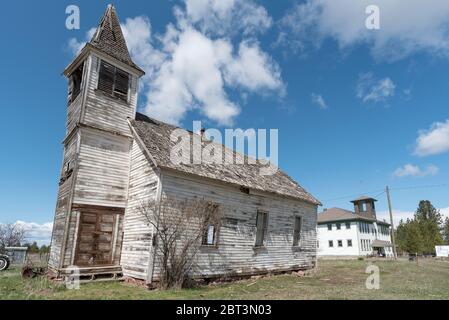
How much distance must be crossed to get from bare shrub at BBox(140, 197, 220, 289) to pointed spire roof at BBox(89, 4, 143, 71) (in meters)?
7.89

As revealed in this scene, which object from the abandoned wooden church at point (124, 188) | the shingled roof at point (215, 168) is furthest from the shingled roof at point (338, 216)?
the abandoned wooden church at point (124, 188)

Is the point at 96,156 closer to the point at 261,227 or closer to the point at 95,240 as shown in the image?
the point at 95,240

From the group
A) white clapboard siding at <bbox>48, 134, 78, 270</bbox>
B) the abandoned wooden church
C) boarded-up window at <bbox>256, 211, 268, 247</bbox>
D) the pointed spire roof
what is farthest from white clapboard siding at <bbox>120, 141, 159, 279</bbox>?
boarded-up window at <bbox>256, 211, 268, 247</bbox>

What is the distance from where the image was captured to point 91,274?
12297 millimetres

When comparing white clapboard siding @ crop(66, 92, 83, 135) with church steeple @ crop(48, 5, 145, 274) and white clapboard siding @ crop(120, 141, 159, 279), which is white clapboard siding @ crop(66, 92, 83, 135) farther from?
white clapboard siding @ crop(120, 141, 159, 279)

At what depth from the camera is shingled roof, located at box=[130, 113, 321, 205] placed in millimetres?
13859

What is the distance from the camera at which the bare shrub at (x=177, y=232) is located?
12.1 meters

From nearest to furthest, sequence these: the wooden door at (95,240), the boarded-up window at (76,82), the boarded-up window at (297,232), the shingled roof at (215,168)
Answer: the wooden door at (95,240)
the shingled roof at (215,168)
the boarded-up window at (76,82)
the boarded-up window at (297,232)

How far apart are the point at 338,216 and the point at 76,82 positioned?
165 ft

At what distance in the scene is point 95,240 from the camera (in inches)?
515

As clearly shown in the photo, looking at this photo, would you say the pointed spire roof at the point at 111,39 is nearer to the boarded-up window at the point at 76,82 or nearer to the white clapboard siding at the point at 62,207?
the boarded-up window at the point at 76,82

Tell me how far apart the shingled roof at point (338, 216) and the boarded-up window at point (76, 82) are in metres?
48.6
